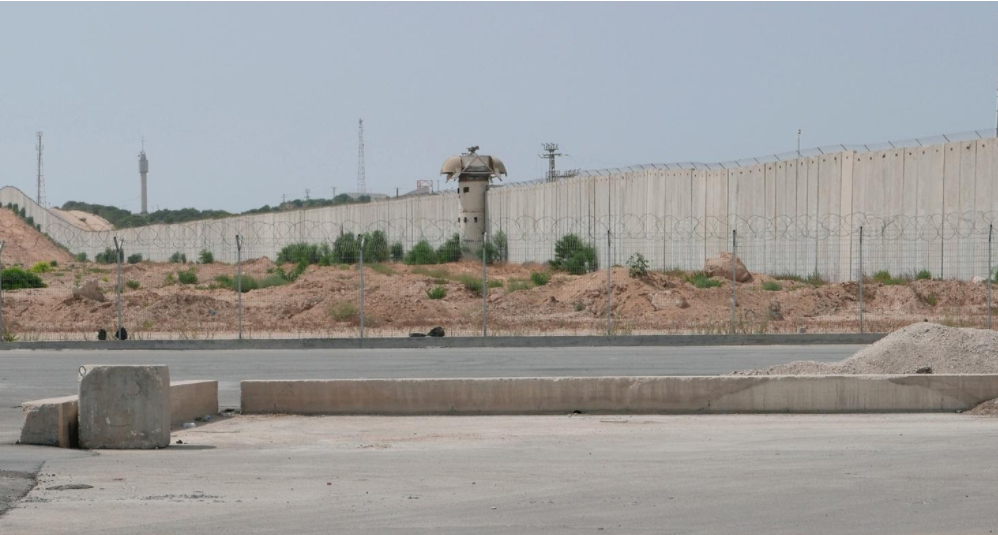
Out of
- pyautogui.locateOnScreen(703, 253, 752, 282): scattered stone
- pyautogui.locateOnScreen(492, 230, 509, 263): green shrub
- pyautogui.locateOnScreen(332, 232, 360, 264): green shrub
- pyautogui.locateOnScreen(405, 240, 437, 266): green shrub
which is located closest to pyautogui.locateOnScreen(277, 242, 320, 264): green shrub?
pyautogui.locateOnScreen(332, 232, 360, 264): green shrub

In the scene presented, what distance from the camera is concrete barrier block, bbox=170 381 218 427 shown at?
1236cm

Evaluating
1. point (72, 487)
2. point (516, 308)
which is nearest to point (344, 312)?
point (516, 308)

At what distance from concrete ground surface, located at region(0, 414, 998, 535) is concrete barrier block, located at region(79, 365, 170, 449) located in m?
0.22

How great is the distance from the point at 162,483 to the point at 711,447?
4468 mm

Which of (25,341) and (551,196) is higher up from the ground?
(551,196)

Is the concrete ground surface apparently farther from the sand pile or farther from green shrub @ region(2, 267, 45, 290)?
green shrub @ region(2, 267, 45, 290)

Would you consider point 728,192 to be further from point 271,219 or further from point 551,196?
point 271,219

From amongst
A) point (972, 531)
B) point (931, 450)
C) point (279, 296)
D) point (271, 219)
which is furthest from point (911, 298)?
point (271, 219)

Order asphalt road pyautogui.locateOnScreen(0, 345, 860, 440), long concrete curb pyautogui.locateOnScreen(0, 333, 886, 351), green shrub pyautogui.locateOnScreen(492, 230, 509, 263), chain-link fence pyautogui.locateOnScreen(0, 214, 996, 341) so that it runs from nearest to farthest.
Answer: asphalt road pyautogui.locateOnScreen(0, 345, 860, 440) < long concrete curb pyautogui.locateOnScreen(0, 333, 886, 351) < chain-link fence pyautogui.locateOnScreen(0, 214, 996, 341) < green shrub pyautogui.locateOnScreen(492, 230, 509, 263)

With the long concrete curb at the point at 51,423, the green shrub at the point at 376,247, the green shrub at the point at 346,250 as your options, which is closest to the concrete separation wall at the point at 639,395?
the long concrete curb at the point at 51,423

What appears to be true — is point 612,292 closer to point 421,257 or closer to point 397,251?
point 421,257

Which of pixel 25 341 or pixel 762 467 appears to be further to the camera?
pixel 25 341

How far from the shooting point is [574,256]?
4653 centimetres

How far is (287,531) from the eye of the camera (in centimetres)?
742
